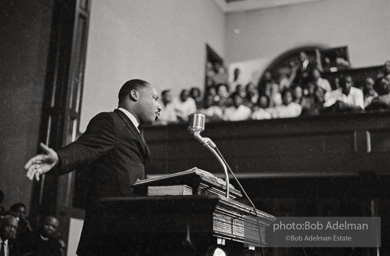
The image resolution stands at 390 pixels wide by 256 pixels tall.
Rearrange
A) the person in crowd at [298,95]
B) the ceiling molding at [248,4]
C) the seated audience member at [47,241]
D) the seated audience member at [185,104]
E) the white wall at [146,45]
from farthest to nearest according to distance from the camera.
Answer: the ceiling molding at [248,4] < the seated audience member at [185,104] < the person in crowd at [298,95] < the white wall at [146,45] < the seated audience member at [47,241]

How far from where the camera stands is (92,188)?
2232 mm

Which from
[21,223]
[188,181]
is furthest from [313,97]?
[188,181]

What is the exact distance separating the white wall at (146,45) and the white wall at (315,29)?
2.32 feet

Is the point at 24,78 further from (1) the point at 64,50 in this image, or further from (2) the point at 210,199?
(2) the point at 210,199

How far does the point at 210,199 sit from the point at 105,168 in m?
0.63

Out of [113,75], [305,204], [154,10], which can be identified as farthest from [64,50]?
[305,204]

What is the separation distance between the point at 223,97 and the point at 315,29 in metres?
3.36

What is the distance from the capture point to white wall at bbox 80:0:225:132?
5.88m

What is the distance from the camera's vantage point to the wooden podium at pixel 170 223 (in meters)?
1.85

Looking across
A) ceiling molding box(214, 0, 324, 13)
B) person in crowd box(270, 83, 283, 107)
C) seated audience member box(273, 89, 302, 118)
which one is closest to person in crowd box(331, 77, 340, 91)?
seated audience member box(273, 89, 302, 118)

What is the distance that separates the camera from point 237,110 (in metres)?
7.64

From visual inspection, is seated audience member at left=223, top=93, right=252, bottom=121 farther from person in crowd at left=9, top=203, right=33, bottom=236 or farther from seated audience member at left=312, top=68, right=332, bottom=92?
person in crowd at left=9, top=203, right=33, bottom=236

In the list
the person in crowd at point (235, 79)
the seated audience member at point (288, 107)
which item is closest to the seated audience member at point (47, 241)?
the seated audience member at point (288, 107)

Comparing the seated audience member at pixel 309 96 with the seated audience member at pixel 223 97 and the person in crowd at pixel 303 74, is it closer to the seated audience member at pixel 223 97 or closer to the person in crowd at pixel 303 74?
the person in crowd at pixel 303 74
